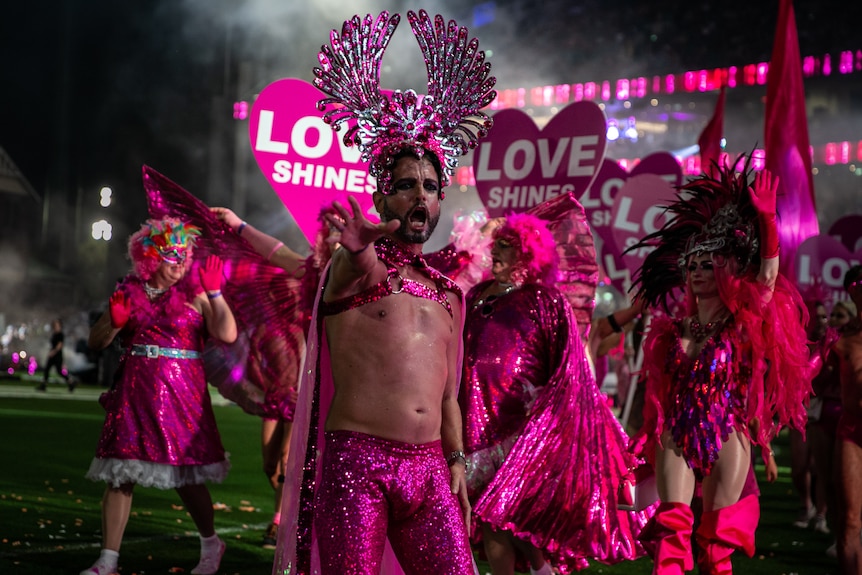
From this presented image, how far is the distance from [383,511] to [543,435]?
248 centimetres

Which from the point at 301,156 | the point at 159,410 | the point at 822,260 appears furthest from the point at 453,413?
the point at 822,260

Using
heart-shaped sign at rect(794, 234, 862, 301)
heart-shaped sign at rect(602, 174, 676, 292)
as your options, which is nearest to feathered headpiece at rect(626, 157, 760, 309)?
heart-shaped sign at rect(602, 174, 676, 292)

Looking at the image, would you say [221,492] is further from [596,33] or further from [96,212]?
[596,33]

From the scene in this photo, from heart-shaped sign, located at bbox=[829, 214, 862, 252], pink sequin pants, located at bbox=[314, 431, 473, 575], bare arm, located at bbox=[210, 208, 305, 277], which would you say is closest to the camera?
pink sequin pants, located at bbox=[314, 431, 473, 575]

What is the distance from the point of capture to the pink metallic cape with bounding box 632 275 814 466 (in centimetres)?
490

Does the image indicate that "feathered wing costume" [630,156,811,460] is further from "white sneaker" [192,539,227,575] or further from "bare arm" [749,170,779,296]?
"white sneaker" [192,539,227,575]

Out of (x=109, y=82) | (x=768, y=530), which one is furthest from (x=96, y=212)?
(x=768, y=530)

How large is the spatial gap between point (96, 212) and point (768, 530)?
27.8 m

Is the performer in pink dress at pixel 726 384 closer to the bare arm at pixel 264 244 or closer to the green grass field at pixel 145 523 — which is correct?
the green grass field at pixel 145 523

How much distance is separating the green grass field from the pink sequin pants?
3332mm

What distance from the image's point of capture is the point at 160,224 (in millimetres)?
6254

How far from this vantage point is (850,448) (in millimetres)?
6129

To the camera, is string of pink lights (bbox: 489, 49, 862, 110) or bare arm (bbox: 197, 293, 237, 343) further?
string of pink lights (bbox: 489, 49, 862, 110)

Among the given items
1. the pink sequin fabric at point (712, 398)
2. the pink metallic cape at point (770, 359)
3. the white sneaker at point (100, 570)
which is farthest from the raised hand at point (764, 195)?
the white sneaker at point (100, 570)
